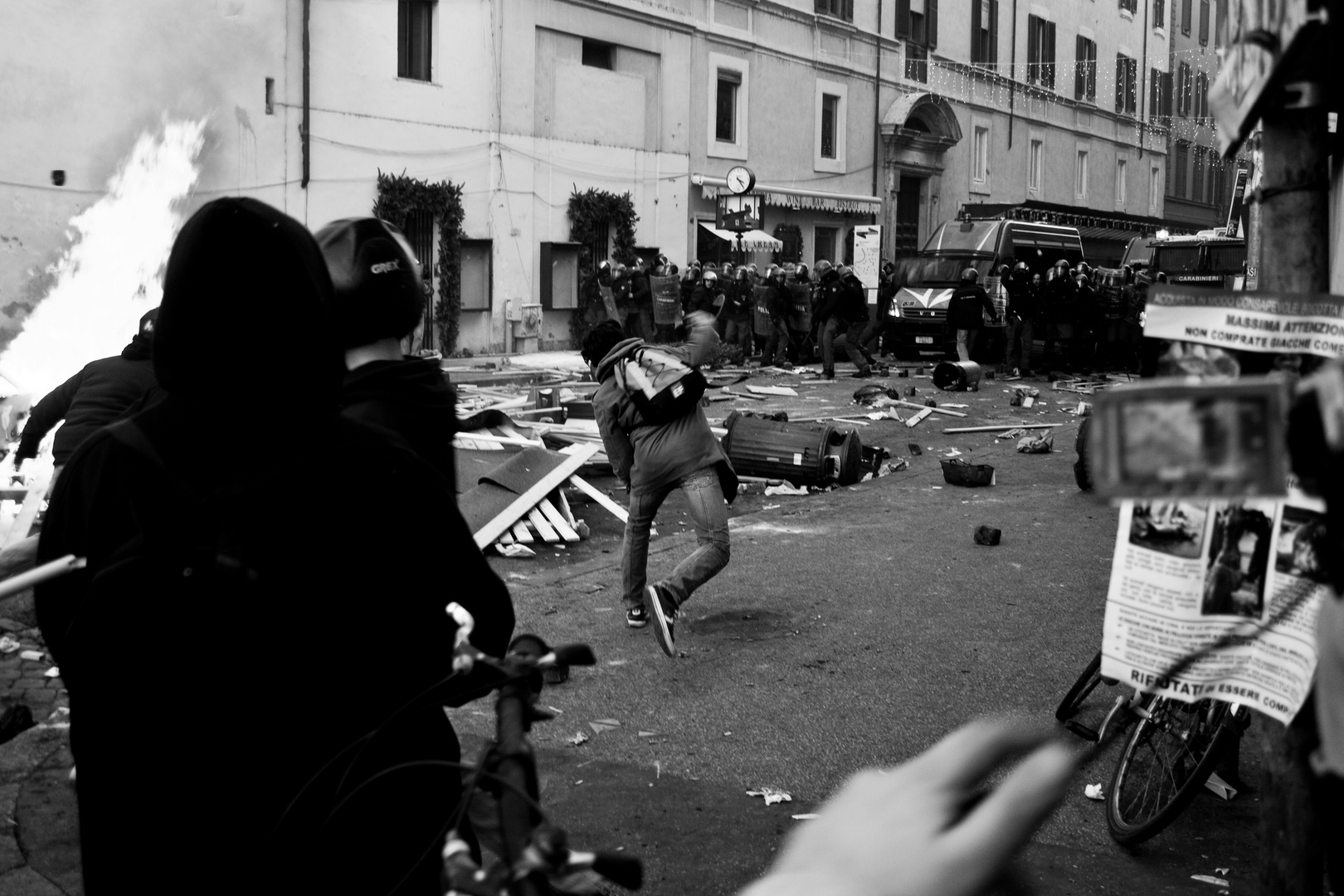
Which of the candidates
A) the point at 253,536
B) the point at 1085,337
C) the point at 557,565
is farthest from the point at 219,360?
the point at 1085,337

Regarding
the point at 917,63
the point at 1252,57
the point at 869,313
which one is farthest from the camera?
the point at 917,63

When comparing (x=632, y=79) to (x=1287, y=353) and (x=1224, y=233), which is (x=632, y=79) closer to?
(x=1224, y=233)

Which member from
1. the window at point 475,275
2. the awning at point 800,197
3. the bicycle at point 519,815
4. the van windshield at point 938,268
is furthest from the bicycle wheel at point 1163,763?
the awning at point 800,197

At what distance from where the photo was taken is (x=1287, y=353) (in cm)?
269

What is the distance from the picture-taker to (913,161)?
130 feet

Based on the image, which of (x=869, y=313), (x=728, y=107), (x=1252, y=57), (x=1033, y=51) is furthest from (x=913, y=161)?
(x=1252, y=57)

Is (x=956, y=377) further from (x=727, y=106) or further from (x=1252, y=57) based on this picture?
(x=1252, y=57)

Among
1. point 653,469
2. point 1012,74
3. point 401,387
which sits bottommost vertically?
point 653,469

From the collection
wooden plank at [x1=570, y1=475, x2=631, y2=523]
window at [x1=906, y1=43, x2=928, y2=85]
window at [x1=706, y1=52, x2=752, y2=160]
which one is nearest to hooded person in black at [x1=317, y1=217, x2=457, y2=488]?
wooden plank at [x1=570, y1=475, x2=631, y2=523]

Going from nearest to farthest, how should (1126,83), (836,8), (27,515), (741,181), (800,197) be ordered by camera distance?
1. (27,515)
2. (741,181)
3. (800,197)
4. (836,8)
5. (1126,83)

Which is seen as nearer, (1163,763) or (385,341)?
(385,341)

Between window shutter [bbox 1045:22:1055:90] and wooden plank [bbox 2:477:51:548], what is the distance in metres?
42.9

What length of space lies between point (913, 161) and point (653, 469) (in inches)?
1323

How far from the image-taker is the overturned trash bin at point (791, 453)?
12641 mm
